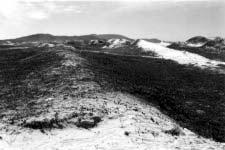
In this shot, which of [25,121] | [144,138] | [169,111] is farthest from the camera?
[169,111]

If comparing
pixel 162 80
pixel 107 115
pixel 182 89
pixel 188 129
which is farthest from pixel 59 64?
pixel 188 129

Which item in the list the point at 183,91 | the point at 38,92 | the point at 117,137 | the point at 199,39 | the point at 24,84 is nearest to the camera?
the point at 117,137

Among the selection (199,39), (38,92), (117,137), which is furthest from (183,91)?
(199,39)

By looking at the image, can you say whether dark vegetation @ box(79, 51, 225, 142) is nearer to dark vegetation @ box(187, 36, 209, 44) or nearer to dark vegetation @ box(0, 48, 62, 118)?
dark vegetation @ box(0, 48, 62, 118)

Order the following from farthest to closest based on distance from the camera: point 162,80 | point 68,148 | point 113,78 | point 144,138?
1. point 162,80
2. point 113,78
3. point 144,138
4. point 68,148

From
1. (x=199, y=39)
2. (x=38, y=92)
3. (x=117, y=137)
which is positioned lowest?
(x=117, y=137)

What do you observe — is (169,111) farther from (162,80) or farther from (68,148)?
(162,80)

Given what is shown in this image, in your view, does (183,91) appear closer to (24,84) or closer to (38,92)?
(38,92)

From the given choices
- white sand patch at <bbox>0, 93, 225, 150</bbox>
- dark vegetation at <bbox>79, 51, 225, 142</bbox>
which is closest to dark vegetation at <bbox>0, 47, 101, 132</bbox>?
white sand patch at <bbox>0, 93, 225, 150</bbox>

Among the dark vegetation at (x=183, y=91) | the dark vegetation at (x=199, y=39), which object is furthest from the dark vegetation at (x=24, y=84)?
the dark vegetation at (x=199, y=39)
